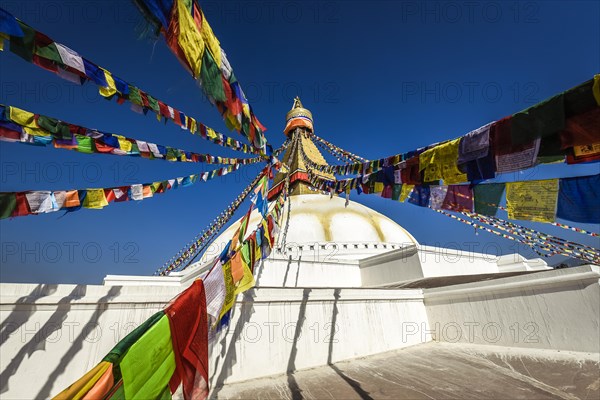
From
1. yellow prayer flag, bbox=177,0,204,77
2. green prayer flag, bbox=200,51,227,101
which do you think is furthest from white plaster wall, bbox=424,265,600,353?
yellow prayer flag, bbox=177,0,204,77

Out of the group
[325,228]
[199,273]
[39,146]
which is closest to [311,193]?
[325,228]

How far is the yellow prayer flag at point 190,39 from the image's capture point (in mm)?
1943

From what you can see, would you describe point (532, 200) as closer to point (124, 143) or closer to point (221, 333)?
point (221, 333)

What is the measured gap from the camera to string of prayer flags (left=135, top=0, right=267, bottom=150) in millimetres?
1864

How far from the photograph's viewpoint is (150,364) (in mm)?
1671

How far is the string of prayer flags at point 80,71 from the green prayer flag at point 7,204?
176cm

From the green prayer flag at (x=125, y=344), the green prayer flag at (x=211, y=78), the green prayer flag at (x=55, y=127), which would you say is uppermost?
the green prayer flag at (x=55, y=127)

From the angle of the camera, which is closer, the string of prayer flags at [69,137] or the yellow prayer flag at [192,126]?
the string of prayer flags at [69,137]

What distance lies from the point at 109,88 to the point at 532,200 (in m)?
4.77

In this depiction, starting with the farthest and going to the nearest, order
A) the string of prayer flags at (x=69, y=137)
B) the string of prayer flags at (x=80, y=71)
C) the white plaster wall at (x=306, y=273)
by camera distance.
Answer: the white plaster wall at (x=306, y=273)
the string of prayer flags at (x=69, y=137)
the string of prayer flags at (x=80, y=71)

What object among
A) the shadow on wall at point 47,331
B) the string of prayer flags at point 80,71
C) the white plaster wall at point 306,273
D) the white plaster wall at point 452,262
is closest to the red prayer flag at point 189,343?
the string of prayer flags at point 80,71

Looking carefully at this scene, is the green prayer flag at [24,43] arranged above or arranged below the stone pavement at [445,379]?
above

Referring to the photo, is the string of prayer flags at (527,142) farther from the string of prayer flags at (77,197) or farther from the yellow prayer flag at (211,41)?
the string of prayer flags at (77,197)

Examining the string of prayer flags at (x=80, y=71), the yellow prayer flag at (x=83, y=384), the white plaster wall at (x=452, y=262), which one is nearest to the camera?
the yellow prayer flag at (x=83, y=384)
